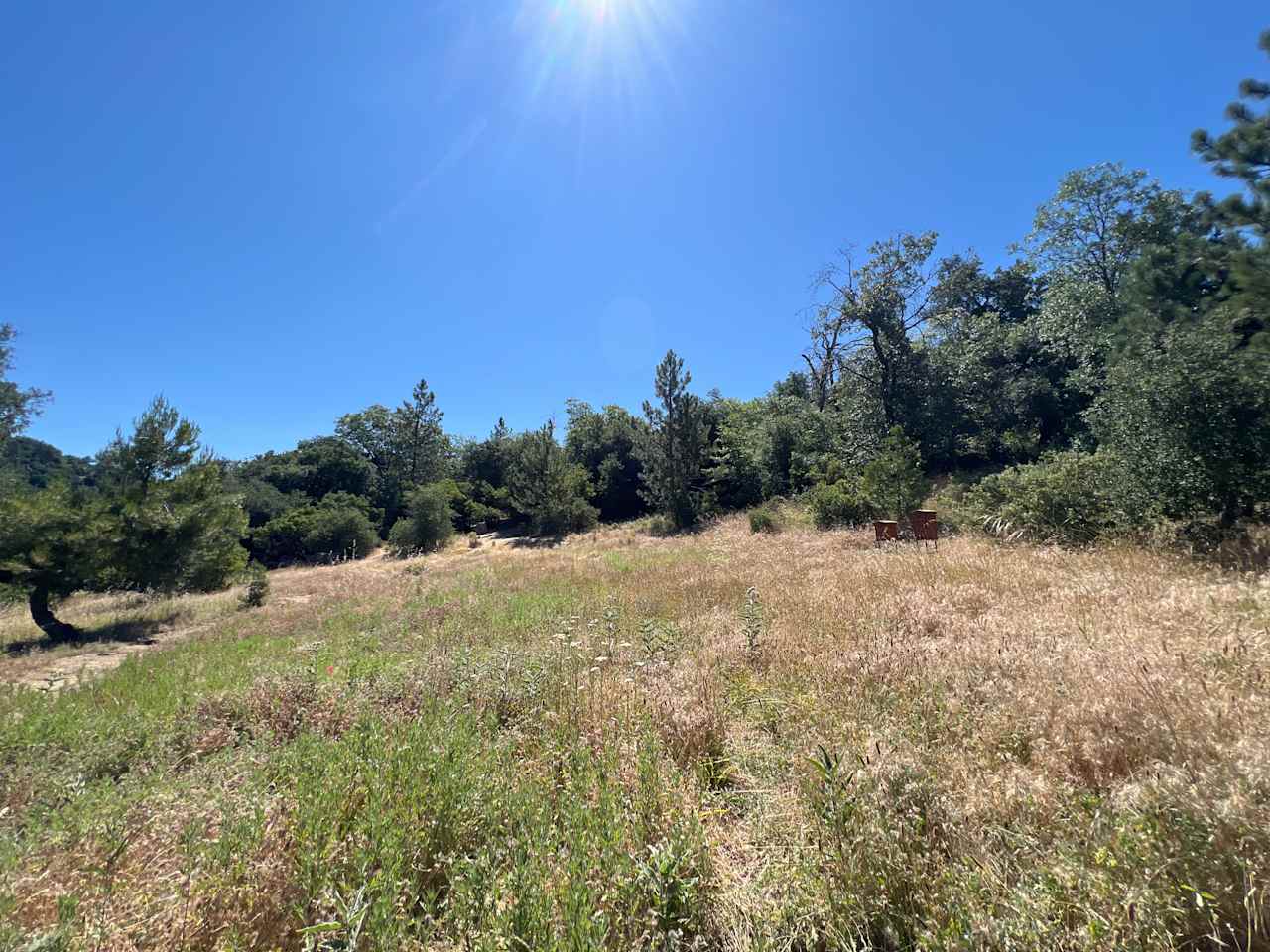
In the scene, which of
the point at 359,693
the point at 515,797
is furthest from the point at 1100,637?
the point at 359,693

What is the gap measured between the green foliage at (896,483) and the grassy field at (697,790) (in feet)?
26.1

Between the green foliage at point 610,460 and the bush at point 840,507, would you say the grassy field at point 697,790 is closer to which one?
the bush at point 840,507

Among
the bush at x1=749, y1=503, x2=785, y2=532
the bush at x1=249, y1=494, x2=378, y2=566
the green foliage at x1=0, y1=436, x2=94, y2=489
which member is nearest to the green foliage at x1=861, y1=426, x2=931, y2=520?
the bush at x1=749, y1=503, x2=785, y2=532

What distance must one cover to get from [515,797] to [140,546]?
48.4ft

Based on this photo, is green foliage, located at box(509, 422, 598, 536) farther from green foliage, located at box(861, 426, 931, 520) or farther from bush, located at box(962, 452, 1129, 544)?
bush, located at box(962, 452, 1129, 544)

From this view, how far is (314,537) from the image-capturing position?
90.9 feet

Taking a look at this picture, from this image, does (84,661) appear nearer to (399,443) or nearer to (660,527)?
(660,527)

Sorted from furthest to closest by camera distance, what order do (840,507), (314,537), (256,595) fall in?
(314,537)
(840,507)
(256,595)

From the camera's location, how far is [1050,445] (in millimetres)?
18250

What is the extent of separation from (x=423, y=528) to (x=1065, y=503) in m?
26.0

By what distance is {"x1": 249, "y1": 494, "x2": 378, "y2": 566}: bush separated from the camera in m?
27.8

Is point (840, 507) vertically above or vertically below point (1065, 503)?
above

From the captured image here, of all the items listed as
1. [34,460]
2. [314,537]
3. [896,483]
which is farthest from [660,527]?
[34,460]

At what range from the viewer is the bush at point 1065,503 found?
805 centimetres
